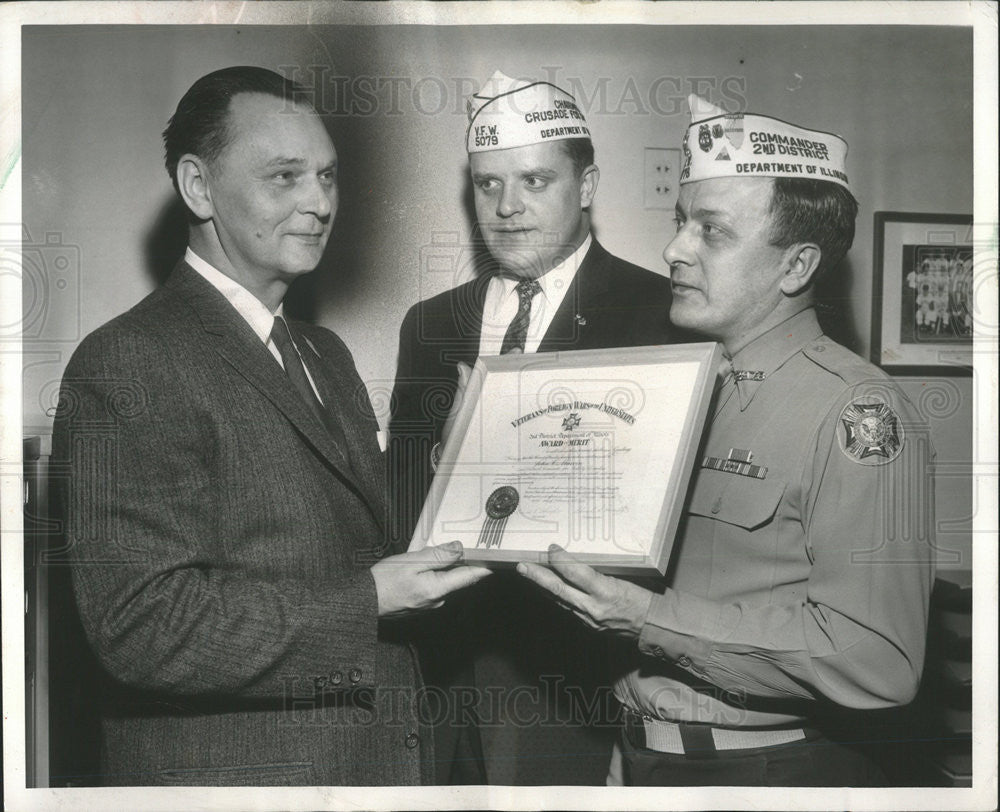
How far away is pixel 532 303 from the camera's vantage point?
2.00 meters

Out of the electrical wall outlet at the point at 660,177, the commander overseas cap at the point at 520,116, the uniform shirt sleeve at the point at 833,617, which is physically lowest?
the uniform shirt sleeve at the point at 833,617

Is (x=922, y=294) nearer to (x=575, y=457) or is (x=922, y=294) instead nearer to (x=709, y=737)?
(x=575, y=457)

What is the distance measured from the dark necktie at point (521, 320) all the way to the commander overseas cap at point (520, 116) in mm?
315

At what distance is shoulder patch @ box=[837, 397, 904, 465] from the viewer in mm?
1794

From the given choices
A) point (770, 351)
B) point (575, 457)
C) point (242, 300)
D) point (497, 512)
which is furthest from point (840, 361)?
point (242, 300)

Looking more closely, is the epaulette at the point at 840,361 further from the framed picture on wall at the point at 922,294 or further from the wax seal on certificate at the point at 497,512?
the wax seal on certificate at the point at 497,512

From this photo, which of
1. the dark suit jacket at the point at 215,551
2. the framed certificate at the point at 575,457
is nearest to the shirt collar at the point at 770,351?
the framed certificate at the point at 575,457

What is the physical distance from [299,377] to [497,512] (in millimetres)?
522

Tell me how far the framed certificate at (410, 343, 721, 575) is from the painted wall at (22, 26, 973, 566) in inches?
11.1

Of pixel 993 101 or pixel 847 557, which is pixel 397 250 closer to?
pixel 847 557

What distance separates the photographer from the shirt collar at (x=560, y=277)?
6.56 ft

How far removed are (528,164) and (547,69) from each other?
0.24 metres

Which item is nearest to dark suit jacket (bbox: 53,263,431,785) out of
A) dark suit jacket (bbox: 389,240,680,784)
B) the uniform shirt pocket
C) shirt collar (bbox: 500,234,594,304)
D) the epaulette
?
dark suit jacket (bbox: 389,240,680,784)

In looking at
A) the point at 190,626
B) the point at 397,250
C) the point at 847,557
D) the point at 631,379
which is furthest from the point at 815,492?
the point at 190,626
